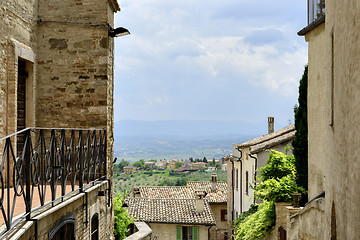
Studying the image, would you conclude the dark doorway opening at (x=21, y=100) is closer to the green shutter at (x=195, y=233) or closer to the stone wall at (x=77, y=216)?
the stone wall at (x=77, y=216)

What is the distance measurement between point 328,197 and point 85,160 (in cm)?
461

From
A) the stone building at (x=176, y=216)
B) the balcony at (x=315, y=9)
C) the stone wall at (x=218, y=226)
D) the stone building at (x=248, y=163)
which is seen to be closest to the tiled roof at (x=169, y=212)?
the stone building at (x=176, y=216)

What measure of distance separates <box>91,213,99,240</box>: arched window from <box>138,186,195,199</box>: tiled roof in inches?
1040

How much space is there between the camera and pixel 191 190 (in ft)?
124

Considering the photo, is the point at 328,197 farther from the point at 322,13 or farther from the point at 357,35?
the point at 322,13

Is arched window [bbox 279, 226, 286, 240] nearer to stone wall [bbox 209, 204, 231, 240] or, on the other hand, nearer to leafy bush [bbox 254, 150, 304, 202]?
leafy bush [bbox 254, 150, 304, 202]

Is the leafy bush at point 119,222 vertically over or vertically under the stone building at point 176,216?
over

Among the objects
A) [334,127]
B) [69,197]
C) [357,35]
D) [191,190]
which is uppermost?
[357,35]

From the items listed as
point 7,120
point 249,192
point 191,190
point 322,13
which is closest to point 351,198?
point 322,13

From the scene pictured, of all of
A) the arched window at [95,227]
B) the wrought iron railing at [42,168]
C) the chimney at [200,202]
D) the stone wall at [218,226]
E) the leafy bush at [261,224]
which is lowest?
the stone wall at [218,226]

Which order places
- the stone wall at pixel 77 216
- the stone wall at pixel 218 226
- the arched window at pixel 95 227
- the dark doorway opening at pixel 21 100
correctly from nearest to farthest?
the stone wall at pixel 77 216 < the arched window at pixel 95 227 < the dark doorway opening at pixel 21 100 < the stone wall at pixel 218 226

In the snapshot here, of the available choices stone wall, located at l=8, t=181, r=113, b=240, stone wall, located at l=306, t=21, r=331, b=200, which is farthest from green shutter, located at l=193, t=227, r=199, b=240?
stone wall, located at l=306, t=21, r=331, b=200

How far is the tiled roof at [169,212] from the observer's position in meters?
28.3

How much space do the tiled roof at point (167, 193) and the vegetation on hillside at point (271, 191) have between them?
2076 cm
